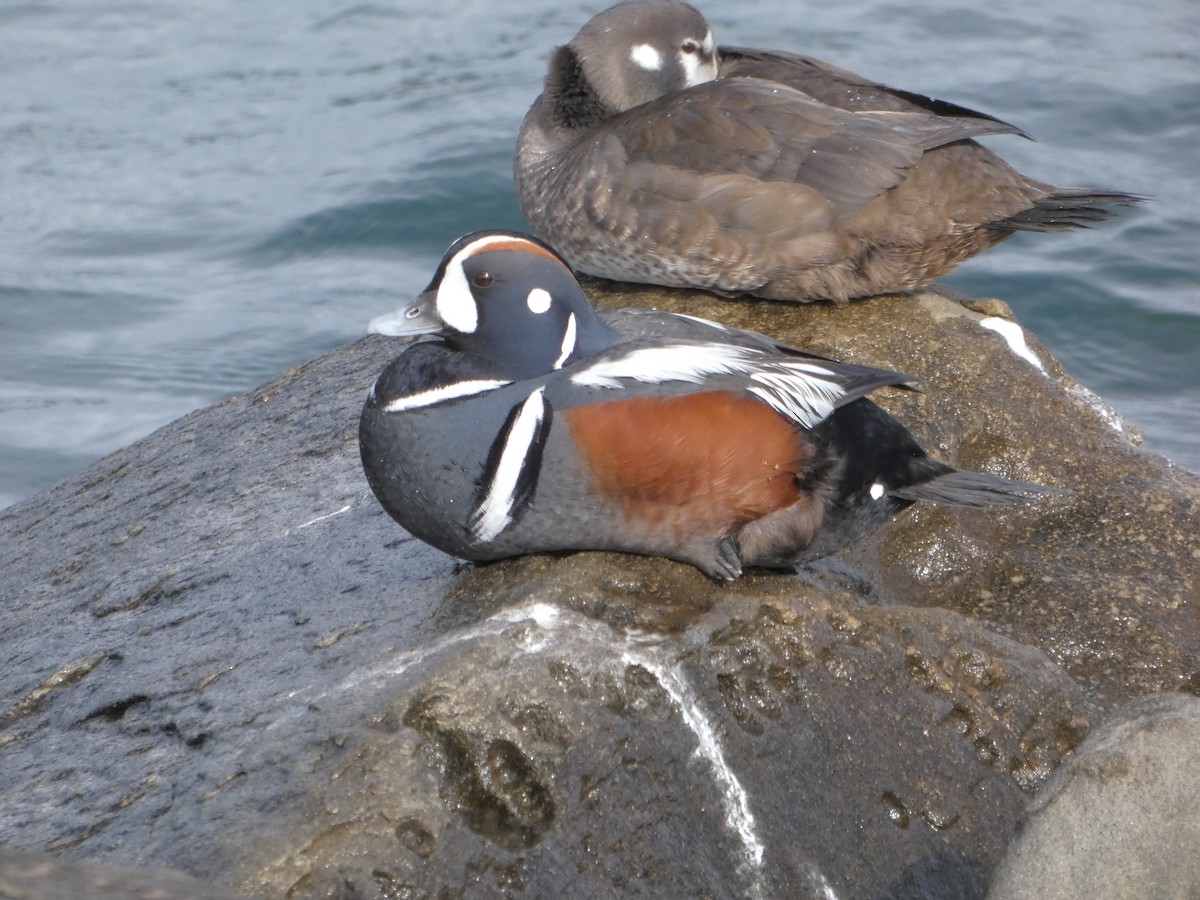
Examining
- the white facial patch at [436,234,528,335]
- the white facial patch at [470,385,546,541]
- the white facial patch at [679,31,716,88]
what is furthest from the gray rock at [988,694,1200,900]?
the white facial patch at [679,31,716,88]

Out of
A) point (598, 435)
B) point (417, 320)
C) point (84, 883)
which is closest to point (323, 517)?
point (417, 320)

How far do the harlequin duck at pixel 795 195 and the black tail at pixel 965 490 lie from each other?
5.33 feet

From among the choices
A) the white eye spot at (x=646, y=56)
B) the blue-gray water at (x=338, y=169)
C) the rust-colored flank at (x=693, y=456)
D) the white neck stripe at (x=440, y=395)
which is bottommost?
the blue-gray water at (x=338, y=169)

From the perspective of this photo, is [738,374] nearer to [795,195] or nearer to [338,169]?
[795,195]

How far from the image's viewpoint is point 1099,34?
12383 mm

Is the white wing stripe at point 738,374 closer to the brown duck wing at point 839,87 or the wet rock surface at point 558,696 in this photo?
the wet rock surface at point 558,696

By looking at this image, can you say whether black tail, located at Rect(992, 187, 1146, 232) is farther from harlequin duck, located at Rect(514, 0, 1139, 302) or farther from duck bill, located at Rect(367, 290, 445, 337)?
duck bill, located at Rect(367, 290, 445, 337)

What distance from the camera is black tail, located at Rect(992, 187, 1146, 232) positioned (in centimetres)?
548

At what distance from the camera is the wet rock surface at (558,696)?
2.92 m

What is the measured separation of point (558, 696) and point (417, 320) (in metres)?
1.12

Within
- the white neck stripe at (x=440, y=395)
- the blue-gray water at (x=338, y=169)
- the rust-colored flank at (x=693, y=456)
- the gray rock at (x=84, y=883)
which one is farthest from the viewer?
the blue-gray water at (x=338, y=169)

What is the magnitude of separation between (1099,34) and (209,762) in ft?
37.4

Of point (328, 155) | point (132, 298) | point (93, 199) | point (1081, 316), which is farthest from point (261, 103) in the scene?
point (1081, 316)

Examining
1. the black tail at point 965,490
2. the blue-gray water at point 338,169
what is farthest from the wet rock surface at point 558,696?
the blue-gray water at point 338,169
